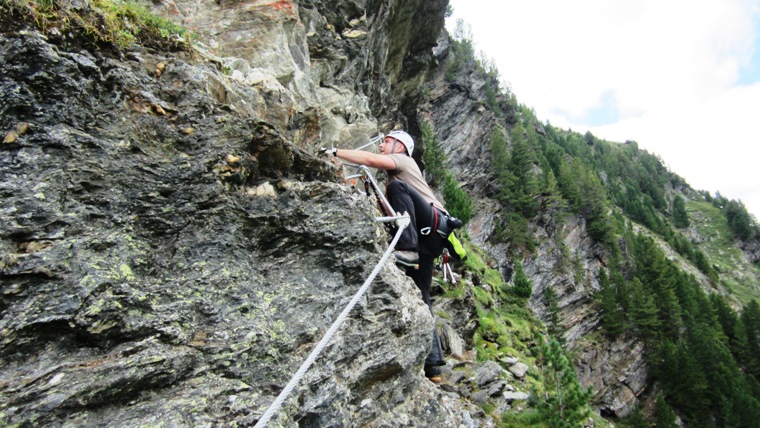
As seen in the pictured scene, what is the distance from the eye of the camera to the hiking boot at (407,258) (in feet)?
17.2

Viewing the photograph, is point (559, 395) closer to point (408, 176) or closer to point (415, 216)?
point (415, 216)

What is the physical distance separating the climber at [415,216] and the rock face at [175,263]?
1.61ft

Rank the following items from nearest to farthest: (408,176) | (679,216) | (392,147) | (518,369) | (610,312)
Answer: (408,176)
(392,147)
(518,369)
(610,312)
(679,216)

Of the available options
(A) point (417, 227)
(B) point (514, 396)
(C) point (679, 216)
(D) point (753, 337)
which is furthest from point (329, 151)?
(C) point (679, 216)

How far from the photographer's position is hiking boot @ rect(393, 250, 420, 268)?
5.24 meters

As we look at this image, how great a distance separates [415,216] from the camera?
5211 millimetres

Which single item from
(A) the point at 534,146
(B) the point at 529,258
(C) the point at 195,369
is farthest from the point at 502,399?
(A) the point at 534,146

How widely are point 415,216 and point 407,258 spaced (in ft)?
2.05

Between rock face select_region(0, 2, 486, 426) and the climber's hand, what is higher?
the climber's hand

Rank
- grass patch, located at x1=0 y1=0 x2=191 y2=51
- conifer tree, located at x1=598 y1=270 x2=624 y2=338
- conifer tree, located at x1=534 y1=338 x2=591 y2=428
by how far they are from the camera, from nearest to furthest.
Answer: grass patch, located at x1=0 y1=0 x2=191 y2=51 < conifer tree, located at x1=534 y1=338 x2=591 y2=428 < conifer tree, located at x1=598 y1=270 x2=624 y2=338

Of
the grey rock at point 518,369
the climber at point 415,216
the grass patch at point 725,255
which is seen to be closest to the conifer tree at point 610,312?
the grey rock at point 518,369

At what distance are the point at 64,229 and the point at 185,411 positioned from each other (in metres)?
1.62

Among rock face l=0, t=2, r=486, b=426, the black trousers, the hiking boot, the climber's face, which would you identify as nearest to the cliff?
rock face l=0, t=2, r=486, b=426

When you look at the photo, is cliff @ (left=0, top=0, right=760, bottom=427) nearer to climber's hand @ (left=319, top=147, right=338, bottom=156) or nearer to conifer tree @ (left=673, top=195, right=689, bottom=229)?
climber's hand @ (left=319, top=147, right=338, bottom=156)
